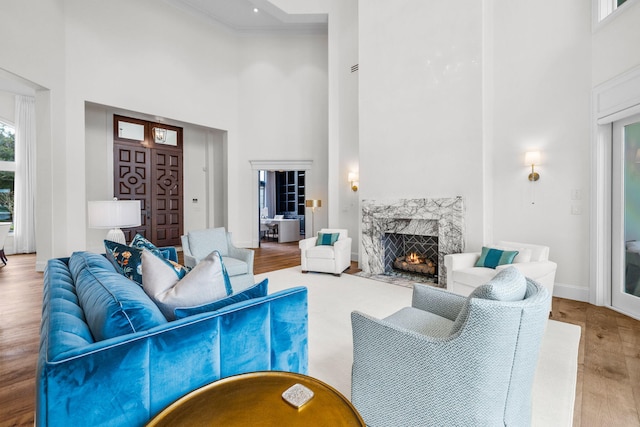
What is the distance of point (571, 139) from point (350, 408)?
4284 millimetres

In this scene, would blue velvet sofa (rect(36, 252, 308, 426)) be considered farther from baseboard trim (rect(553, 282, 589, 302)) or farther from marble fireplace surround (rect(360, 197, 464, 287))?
baseboard trim (rect(553, 282, 589, 302))

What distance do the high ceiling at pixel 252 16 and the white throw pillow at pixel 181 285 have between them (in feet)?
23.1

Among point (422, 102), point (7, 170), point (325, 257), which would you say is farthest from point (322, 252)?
point (7, 170)

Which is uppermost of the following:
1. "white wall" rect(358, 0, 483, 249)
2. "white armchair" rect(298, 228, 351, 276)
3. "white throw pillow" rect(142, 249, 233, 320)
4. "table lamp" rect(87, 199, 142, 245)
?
"white wall" rect(358, 0, 483, 249)

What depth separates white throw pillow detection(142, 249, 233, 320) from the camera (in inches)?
53.7

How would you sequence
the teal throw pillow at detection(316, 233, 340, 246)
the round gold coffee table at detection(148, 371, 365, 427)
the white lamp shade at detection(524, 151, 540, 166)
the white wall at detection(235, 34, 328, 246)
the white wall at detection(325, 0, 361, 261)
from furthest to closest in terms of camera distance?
the white wall at detection(235, 34, 328, 246)
the white wall at detection(325, 0, 361, 261)
the teal throw pillow at detection(316, 233, 340, 246)
the white lamp shade at detection(524, 151, 540, 166)
the round gold coffee table at detection(148, 371, 365, 427)

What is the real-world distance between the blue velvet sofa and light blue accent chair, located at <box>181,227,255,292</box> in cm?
211

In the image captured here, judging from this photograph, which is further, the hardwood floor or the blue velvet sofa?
the hardwood floor

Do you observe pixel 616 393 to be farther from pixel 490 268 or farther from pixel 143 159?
pixel 143 159

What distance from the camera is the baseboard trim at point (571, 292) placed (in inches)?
144

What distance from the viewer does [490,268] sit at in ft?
11.6

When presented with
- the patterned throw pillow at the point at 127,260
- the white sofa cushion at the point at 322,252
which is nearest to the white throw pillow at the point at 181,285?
the patterned throw pillow at the point at 127,260

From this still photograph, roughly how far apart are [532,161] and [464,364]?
11.8 feet

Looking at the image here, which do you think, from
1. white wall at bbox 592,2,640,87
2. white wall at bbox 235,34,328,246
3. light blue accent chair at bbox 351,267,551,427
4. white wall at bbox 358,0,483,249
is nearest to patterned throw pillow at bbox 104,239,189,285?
light blue accent chair at bbox 351,267,551,427
